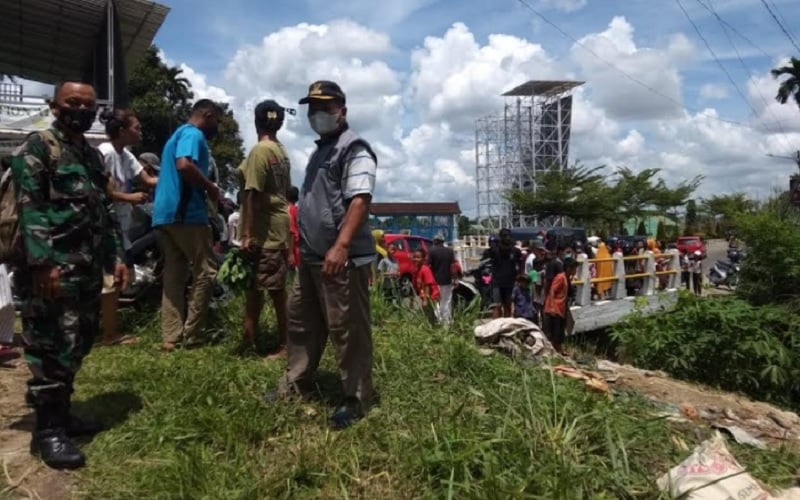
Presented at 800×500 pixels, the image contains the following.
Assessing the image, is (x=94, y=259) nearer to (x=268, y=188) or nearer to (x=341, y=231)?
(x=341, y=231)

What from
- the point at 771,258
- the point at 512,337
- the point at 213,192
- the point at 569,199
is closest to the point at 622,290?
the point at 771,258

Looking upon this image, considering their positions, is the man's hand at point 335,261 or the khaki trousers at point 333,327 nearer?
the man's hand at point 335,261

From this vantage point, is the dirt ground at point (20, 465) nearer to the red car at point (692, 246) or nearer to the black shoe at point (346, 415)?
the black shoe at point (346, 415)

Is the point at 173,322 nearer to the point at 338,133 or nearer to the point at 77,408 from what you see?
the point at 77,408

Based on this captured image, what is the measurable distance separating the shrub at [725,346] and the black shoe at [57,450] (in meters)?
6.97

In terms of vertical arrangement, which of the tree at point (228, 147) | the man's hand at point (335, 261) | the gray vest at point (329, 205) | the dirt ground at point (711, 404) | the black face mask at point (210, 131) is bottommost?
the dirt ground at point (711, 404)

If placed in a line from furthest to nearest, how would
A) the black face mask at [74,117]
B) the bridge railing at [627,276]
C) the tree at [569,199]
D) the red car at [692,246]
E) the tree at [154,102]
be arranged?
Answer: the tree at [569,199] → the tree at [154,102] → the red car at [692,246] → the bridge railing at [627,276] → the black face mask at [74,117]

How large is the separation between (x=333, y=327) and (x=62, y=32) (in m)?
12.1

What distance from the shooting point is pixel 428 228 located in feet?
116

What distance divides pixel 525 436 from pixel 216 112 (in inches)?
128

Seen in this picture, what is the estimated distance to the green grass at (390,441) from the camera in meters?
2.83

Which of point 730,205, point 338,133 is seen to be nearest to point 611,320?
point 730,205

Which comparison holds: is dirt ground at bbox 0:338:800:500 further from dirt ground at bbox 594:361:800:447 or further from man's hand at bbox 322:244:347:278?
man's hand at bbox 322:244:347:278

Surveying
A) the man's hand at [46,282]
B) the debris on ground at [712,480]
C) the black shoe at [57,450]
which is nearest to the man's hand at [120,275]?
the man's hand at [46,282]
